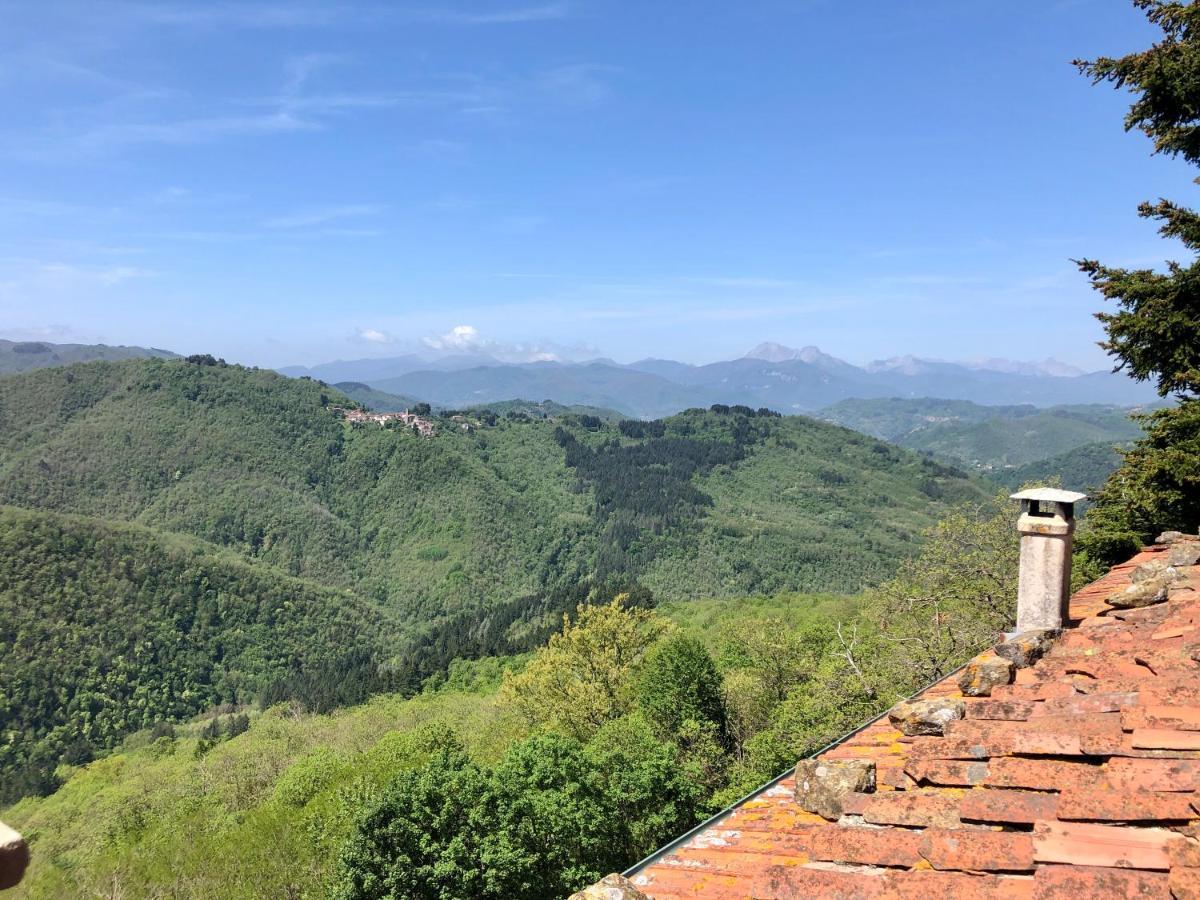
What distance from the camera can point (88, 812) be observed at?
45031 mm

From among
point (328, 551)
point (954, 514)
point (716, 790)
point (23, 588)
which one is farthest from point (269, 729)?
point (328, 551)

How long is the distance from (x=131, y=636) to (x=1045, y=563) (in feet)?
472

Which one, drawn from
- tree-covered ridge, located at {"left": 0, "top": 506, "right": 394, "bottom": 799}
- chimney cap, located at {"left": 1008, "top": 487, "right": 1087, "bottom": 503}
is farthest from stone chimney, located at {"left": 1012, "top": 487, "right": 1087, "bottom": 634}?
tree-covered ridge, located at {"left": 0, "top": 506, "right": 394, "bottom": 799}

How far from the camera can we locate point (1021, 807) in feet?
12.8

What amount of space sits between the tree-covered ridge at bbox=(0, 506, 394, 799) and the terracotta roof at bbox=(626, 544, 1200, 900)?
10132 centimetres

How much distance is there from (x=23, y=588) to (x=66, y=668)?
17.2 m

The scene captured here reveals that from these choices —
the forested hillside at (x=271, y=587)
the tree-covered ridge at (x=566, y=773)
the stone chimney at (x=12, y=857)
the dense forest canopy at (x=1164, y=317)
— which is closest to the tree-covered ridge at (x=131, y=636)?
the forested hillside at (x=271, y=587)

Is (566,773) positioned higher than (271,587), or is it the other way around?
(566,773)

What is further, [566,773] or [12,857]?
[566,773]

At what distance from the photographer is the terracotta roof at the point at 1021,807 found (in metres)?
3.27

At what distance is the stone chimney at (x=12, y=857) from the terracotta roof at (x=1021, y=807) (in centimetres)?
362

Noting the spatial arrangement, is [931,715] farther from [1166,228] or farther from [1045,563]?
[1166,228]

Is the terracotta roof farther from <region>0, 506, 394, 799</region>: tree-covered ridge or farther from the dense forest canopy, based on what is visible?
<region>0, 506, 394, 799</region>: tree-covered ridge

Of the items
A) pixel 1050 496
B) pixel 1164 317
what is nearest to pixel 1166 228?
pixel 1164 317
